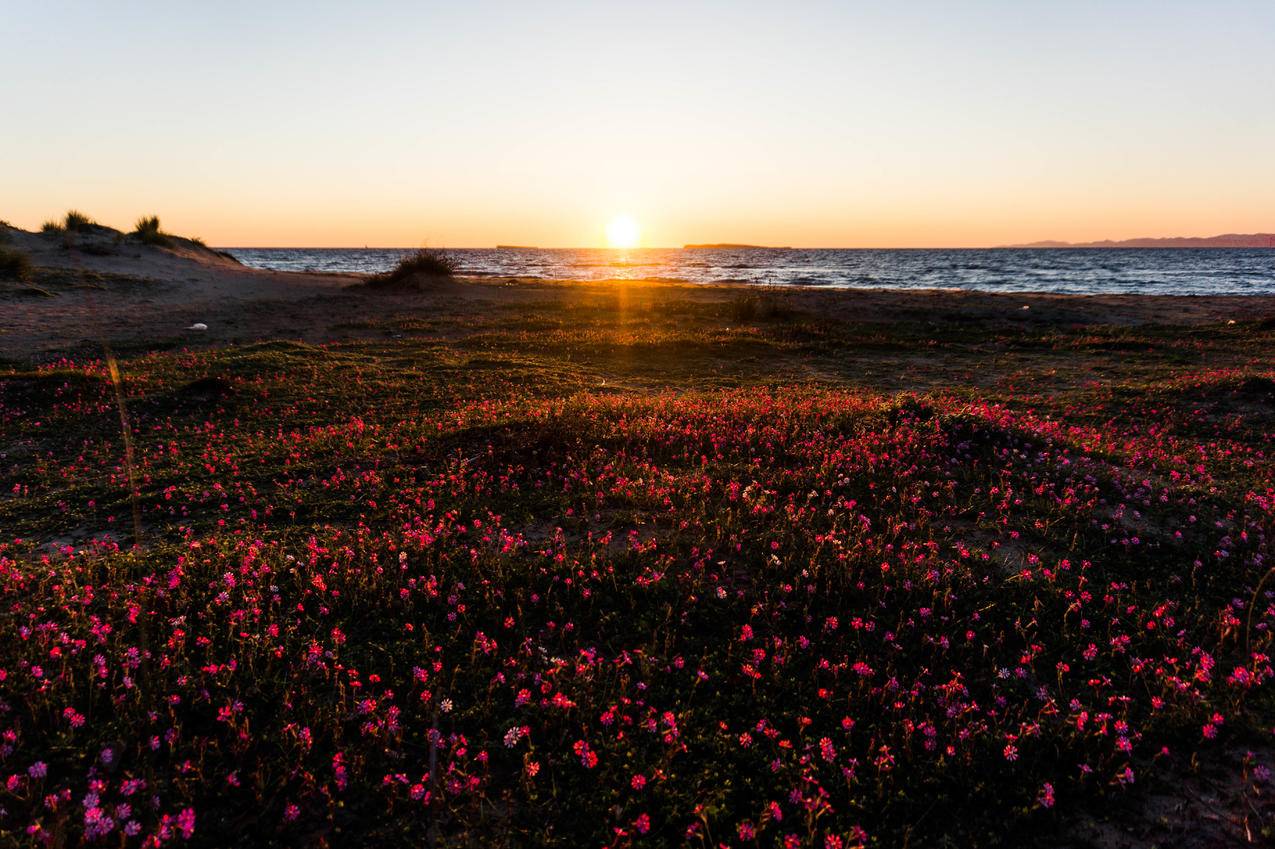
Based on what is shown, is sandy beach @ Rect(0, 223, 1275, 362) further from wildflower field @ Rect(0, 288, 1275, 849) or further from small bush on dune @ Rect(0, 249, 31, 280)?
wildflower field @ Rect(0, 288, 1275, 849)

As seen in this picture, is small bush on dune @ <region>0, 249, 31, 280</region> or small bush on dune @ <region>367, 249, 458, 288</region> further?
small bush on dune @ <region>367, 249, 458, 288</region>

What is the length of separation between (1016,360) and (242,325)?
32.4m

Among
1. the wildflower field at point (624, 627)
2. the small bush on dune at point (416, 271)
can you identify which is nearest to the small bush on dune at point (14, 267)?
the small bush on dune at point (416, 271)

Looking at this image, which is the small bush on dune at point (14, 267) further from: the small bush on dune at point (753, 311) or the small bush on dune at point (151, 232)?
the small bush on dune at point (753, 311)

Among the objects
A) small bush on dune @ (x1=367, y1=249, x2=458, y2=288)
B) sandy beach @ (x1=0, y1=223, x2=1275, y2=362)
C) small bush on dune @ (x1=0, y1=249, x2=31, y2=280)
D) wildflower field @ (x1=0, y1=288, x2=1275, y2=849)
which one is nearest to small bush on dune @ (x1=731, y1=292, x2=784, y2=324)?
sandy beach @ (x1=0, y1=223, x2=1275, y2=362)

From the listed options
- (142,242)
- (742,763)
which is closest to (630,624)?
(742,763)

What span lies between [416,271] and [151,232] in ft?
79.5

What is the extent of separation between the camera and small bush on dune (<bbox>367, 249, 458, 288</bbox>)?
43.1 meters

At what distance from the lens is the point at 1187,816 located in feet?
13.5

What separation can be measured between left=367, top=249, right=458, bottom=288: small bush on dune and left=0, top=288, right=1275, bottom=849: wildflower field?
31850mm

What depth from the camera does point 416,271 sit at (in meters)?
45.6

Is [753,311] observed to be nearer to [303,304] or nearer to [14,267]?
[303,304]

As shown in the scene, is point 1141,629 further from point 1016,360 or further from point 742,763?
point 1016,360

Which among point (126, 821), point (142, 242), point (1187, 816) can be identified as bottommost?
point (1187, 816)
